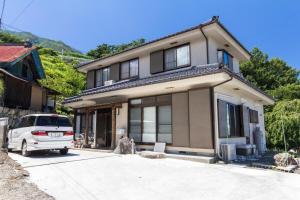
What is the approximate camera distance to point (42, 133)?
9.82 meters

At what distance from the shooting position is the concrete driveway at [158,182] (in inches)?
196

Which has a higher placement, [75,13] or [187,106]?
[75,13]

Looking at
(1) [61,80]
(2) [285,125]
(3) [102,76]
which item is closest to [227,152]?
(3) [102,76]

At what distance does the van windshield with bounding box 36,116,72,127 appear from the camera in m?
10.0

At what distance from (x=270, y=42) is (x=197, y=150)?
89.8 feet

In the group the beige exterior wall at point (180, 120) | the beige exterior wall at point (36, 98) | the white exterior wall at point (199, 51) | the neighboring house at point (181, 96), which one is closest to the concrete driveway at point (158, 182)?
the beige exterior wall at point (180, 120)

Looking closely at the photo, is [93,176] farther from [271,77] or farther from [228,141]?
[271,77]

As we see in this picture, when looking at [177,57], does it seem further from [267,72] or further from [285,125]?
[267,72]

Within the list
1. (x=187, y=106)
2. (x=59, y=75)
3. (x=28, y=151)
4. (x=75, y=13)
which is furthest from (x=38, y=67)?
(x=187, y=106)

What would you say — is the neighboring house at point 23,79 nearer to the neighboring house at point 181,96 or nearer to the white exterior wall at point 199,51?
the neighboring house at point 181,96

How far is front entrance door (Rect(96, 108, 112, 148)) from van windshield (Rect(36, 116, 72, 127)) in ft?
13.7

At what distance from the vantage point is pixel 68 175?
668 centimetres

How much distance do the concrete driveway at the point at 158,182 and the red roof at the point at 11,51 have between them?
14183mm

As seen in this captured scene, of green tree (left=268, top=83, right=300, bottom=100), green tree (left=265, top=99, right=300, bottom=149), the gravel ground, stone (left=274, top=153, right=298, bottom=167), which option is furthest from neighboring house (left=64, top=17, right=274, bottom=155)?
green tree (left=268, top=83, right=300, bottom=100)
